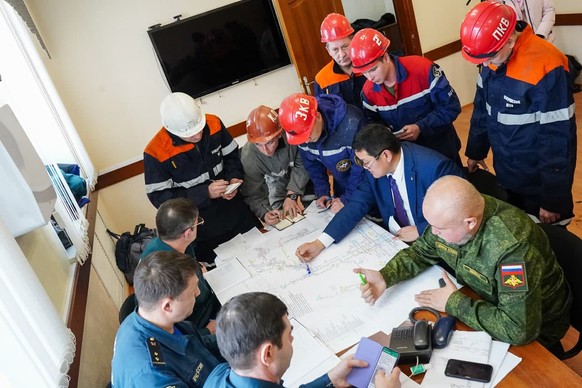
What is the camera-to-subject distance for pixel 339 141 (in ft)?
7.96

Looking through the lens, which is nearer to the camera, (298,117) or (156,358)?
(156,358)

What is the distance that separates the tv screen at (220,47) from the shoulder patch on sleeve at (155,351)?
333 cm

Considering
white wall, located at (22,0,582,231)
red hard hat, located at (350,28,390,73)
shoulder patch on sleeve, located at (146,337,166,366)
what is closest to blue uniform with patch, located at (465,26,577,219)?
red hard hat, located at (350,28,390,73)

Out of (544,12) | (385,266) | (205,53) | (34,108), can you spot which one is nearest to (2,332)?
(385,266)

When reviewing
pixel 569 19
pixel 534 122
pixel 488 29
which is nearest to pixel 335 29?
pixel 488 29

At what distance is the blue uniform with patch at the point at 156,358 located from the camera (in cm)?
144

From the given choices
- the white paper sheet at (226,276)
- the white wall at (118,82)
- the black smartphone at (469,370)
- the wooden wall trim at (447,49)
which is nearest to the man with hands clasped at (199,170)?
the white paper sheet at (226,276)

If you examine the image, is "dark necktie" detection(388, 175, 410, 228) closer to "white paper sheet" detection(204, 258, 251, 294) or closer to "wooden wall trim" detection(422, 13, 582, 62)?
"white paper sheet" detection(204, 258, 251, 294)

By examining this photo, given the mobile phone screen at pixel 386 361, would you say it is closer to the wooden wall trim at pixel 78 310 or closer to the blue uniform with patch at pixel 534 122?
the wooden wall trim at pixel 78 310

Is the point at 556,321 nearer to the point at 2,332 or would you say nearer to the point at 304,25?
the point at 2,332

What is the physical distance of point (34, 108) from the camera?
9.97 ft

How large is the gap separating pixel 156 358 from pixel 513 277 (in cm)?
115

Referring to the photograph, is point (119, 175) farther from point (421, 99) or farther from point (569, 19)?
point (569, 19)

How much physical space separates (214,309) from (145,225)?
258 centimetres
